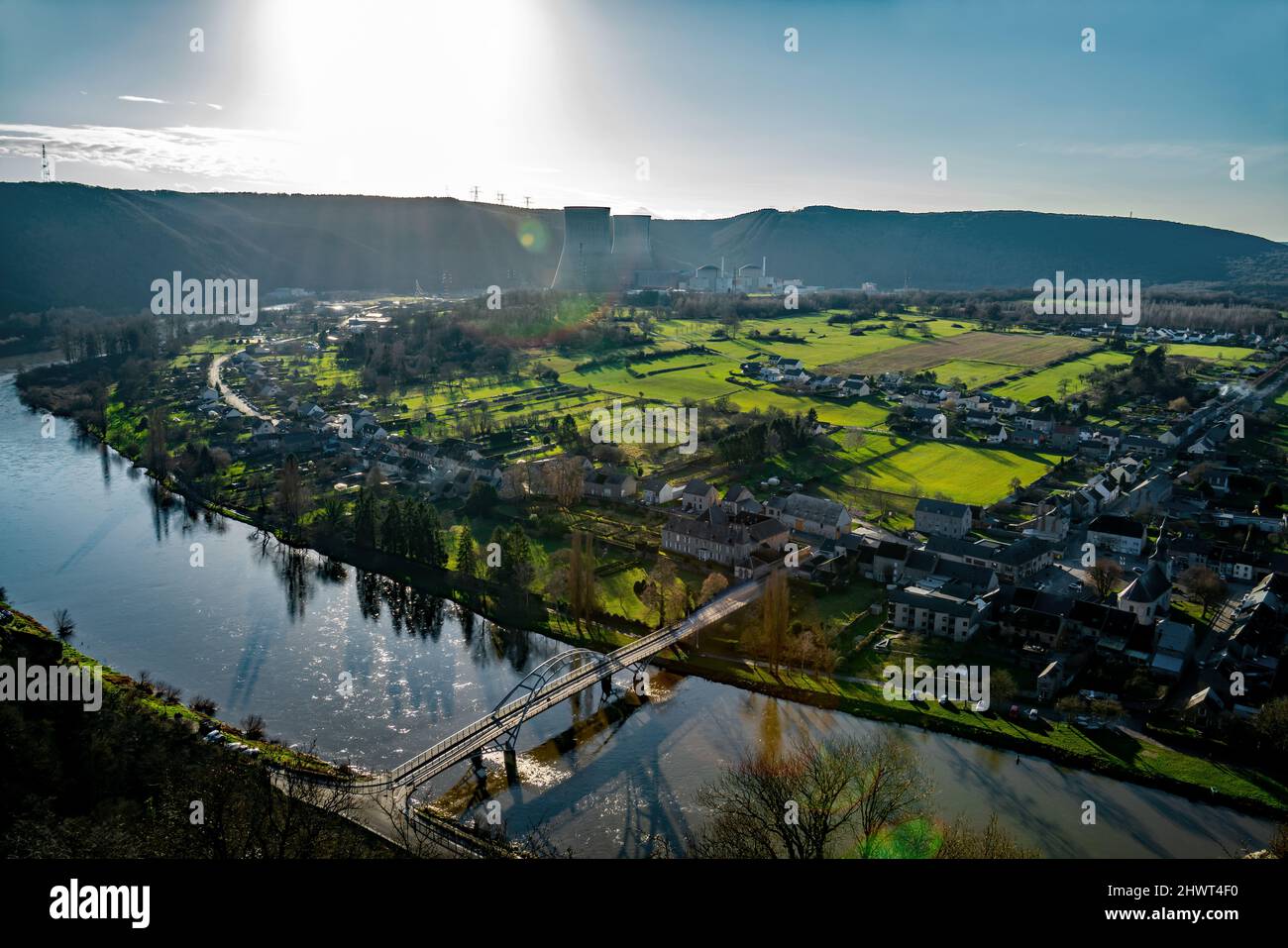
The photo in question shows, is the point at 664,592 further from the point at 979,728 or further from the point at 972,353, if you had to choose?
the point at 972,353

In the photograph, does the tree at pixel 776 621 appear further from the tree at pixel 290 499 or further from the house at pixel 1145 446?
the house at pixel 1145 446

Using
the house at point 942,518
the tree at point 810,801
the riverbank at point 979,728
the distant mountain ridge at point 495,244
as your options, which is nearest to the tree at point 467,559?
the riverbank at point 979,728

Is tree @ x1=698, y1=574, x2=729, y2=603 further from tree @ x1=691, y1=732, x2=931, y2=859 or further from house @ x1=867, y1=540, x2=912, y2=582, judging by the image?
tree @ x1=691, y1=732, x2=931, y2=859

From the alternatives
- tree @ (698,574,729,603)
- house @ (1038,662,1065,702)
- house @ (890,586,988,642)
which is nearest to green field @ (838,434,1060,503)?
house @ (890,586,988,642)

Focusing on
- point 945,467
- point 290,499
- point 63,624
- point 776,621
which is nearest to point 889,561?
point 776,621
